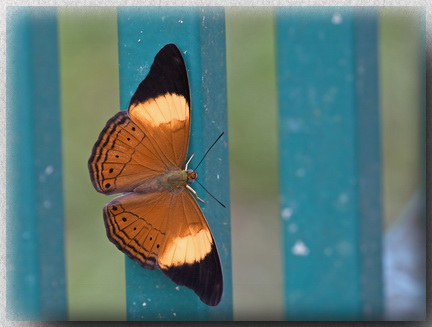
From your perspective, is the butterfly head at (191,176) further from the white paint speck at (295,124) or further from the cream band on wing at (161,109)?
the white paint speck at (295,124)

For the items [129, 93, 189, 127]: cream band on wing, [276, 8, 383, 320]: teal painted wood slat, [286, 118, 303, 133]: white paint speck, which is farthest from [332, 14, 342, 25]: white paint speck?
[129, 93, 189, 127]: cream band on wing

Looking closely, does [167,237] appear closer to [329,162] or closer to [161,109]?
[161,109]

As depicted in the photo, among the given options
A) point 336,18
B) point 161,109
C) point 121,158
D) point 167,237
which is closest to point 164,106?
point 161,109

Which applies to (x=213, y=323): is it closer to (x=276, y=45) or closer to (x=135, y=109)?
(x=135, y=109)

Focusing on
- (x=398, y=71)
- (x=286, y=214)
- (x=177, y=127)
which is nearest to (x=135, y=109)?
(x=177, y=127)

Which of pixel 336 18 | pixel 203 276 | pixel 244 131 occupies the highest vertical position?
pixel 336 18

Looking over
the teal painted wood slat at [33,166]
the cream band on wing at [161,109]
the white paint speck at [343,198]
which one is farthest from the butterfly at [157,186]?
the white paint speck at [343,198]
